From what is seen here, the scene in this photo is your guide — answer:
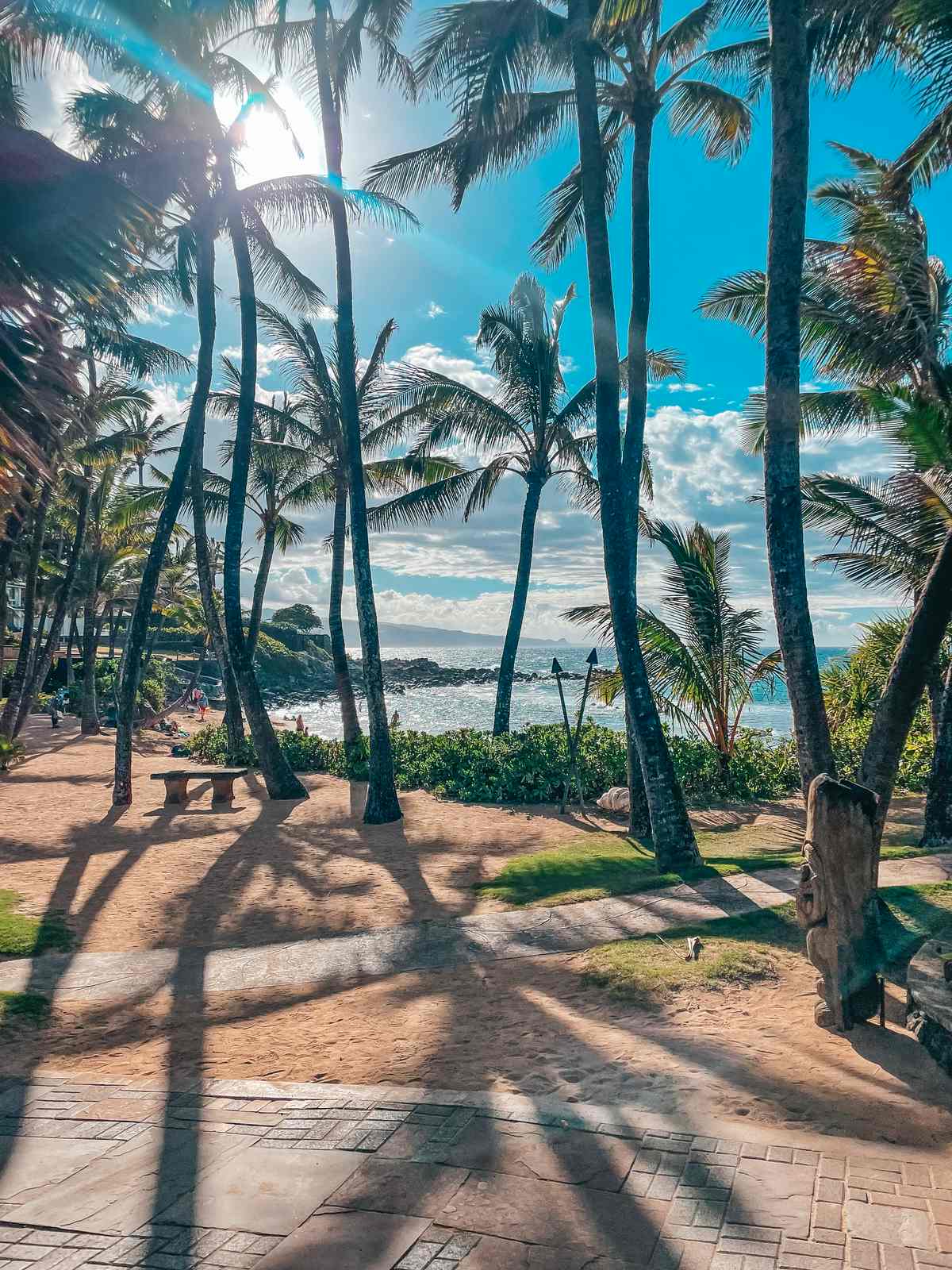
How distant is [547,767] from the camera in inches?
579

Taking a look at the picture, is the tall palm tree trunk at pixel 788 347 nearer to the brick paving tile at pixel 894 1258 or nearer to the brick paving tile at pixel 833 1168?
the brick paving tile at pixel 833 1168

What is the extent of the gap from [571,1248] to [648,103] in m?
13.6

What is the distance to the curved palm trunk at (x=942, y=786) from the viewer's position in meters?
9.45

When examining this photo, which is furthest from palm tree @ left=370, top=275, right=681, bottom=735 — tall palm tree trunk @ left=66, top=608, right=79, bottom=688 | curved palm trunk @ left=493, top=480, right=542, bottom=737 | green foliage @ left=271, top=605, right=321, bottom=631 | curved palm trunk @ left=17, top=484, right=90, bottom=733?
green foliage @ left=271, top=605, right=321, bottom=631

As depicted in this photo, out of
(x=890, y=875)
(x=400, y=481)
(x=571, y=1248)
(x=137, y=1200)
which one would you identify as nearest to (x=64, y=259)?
(x=137, y=1200)

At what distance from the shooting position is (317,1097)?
4531mm

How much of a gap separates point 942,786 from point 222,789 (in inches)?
460

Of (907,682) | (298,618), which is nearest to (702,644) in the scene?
(907,682)

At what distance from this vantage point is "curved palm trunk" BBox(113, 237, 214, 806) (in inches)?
571

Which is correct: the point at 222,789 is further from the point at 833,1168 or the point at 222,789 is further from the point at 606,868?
the point at 833,1168

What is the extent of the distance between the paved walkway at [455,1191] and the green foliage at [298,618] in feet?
235

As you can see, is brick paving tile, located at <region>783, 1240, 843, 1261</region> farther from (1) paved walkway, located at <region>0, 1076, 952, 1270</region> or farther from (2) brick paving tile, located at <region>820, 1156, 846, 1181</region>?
(2) brick paving tile, located at <region>820, 1156, 846, 1181</region>

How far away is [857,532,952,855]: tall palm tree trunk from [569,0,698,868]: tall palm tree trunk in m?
2.96

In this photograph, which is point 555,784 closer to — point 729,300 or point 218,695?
point 729,300
